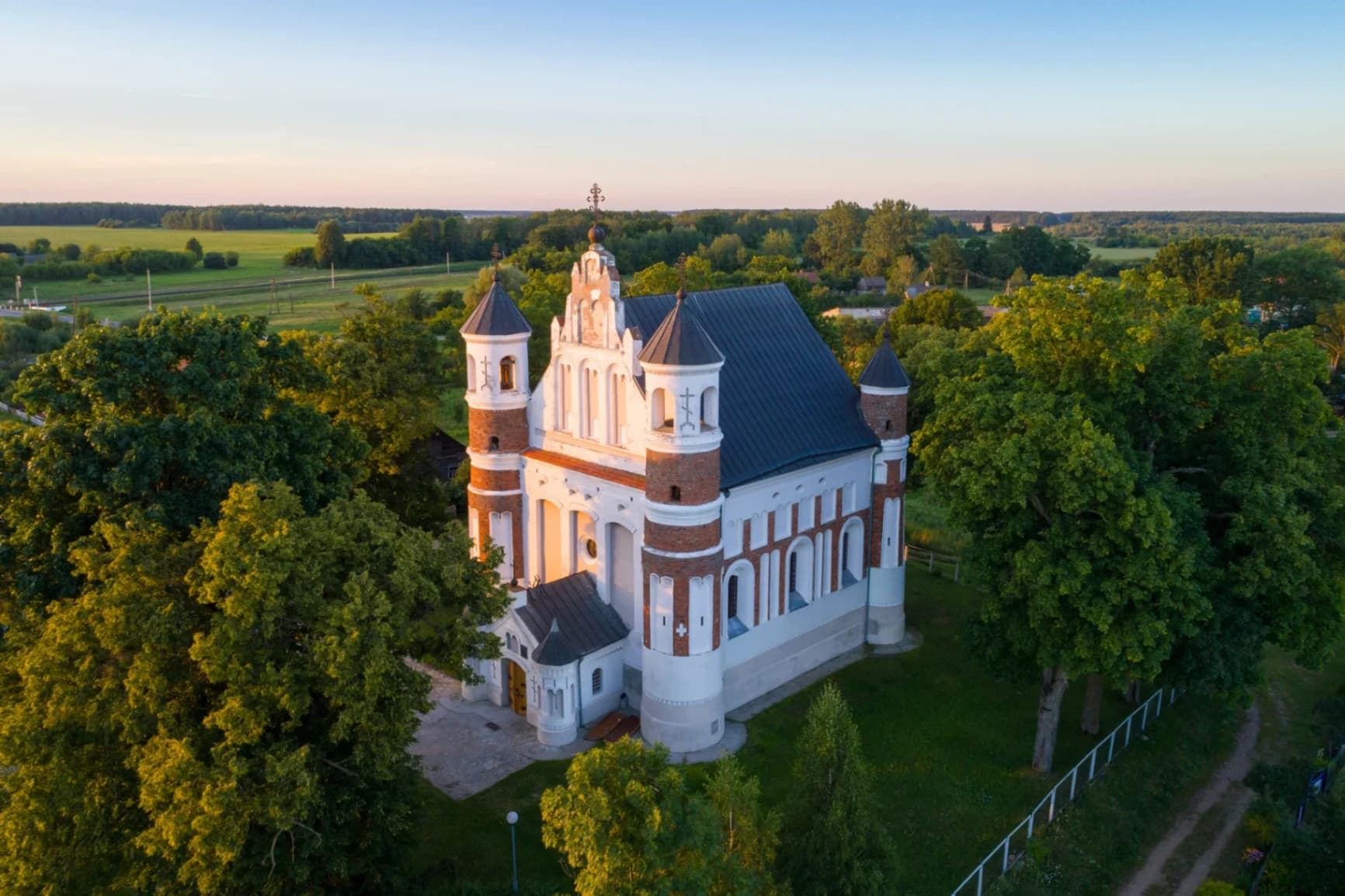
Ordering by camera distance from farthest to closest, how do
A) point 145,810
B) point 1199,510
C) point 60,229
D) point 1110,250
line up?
point 1110,250
point 60,229
point 1199,510
point 145,810

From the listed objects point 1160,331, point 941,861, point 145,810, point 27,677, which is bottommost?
point 941,861

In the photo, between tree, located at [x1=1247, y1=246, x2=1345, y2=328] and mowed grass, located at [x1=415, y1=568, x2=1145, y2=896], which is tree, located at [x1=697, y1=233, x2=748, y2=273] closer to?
tree, located at [x1=1247, y1=246, x2=1345, y2=328]

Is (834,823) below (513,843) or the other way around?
the other way around

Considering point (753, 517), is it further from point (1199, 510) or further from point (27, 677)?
point (27, 677)

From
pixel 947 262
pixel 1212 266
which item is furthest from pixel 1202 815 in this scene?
pixel 947 262

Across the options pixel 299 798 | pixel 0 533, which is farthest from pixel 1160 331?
pixel 0 533

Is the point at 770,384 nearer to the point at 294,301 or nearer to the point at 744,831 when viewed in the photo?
the point at 744,831

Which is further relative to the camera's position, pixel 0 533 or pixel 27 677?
pixel 0 533

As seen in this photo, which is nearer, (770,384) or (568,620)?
(568,620)
